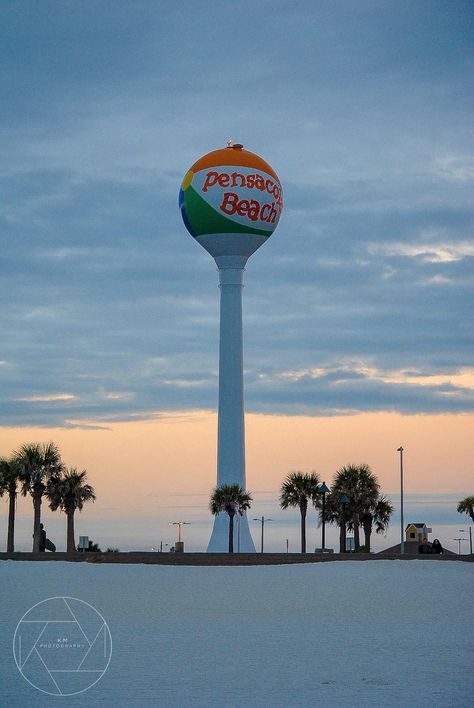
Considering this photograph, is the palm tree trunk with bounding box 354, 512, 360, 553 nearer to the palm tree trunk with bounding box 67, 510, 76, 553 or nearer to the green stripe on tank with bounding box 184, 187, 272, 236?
the palm tree trunk with bounding box 67, 510, 76, 553

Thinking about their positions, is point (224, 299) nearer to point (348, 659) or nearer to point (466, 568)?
point (466, 568)

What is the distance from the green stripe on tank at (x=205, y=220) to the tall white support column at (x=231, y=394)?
2054 millimetres

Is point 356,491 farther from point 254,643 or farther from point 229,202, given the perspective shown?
point 254,643

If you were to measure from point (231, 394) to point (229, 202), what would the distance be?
1160cm

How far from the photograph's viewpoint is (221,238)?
2724 inches

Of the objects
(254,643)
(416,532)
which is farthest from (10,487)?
(254,643)

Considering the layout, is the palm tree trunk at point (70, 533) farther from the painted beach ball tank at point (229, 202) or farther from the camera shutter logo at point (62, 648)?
the camera shutter logo at point (62, 648)

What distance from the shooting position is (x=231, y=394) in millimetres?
69625

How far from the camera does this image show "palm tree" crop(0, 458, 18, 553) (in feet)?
220

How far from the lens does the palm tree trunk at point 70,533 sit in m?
66.8

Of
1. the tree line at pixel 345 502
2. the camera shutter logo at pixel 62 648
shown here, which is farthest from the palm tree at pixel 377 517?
the camera shutter logo at pixel 62 648

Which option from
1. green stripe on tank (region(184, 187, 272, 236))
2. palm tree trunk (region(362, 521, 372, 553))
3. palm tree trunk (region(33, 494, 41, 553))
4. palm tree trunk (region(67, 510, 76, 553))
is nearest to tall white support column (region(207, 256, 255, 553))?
green stripe on tank (region(184, 187, 272, 236))

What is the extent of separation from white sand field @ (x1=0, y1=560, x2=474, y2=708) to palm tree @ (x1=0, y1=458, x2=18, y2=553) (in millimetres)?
23168

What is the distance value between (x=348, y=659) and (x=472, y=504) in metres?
61.0
